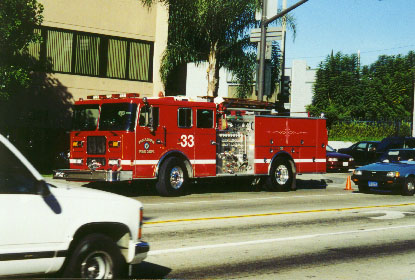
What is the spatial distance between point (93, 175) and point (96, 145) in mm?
1208

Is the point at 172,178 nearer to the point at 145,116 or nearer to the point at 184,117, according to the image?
the point at 184,117

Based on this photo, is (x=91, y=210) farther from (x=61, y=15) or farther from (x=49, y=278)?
(x=61, y=15)

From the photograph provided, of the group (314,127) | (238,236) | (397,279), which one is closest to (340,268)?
(397,279)

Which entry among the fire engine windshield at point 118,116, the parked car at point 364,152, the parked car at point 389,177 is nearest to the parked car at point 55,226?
the fire engine windshield at point 118,116

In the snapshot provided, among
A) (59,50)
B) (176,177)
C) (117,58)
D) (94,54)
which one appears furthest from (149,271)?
(117,58)

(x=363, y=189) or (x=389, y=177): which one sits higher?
(x=389, y=177)

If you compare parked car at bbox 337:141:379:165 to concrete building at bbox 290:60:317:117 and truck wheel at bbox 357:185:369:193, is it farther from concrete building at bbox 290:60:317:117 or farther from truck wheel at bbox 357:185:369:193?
concrete building at bbox 290:60:317:117

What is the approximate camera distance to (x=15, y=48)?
68.2ft

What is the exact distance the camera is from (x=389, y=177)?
20375 millimetres

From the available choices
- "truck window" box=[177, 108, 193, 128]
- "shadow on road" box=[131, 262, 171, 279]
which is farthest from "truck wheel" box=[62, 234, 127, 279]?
"truck window" box=[177, 108, 193, 128]

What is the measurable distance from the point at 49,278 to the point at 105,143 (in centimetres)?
1172

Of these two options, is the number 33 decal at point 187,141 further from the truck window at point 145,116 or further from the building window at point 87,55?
the building window at point 87,55

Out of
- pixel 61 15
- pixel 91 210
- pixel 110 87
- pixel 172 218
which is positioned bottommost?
pixel 172 218

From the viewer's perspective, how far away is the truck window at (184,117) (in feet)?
60.9
